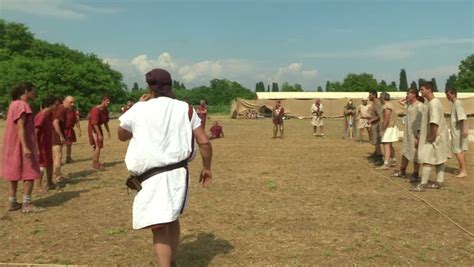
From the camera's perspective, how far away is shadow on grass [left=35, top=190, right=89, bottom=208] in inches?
291

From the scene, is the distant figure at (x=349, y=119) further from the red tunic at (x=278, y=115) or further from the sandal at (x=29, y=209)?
the sandal at (x=29, y=209)

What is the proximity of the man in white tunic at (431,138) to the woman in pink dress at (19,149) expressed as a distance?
6.46 meters

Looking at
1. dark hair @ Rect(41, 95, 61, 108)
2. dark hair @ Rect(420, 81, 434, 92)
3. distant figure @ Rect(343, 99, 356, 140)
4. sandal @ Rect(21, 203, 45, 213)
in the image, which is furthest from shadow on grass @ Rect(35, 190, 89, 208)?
distant figure @ Rect(343, 99, 356, 140)

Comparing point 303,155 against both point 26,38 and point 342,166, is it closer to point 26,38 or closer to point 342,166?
point 342,166

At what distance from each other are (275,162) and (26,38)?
72.6 m

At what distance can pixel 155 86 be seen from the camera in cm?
389

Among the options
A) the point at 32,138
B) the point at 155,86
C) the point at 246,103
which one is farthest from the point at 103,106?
the point at 246,103

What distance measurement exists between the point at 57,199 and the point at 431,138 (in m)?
6.55

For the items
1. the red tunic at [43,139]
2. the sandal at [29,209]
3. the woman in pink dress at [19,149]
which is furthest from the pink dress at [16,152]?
the red tunic at [43,139]

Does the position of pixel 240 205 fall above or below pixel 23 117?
below

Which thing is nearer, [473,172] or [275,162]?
[473,172]

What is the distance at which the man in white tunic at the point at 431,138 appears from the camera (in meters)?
7.91

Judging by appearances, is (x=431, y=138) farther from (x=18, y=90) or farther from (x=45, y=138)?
(x=45, y=138)

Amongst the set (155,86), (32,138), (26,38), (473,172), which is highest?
(26,38)
